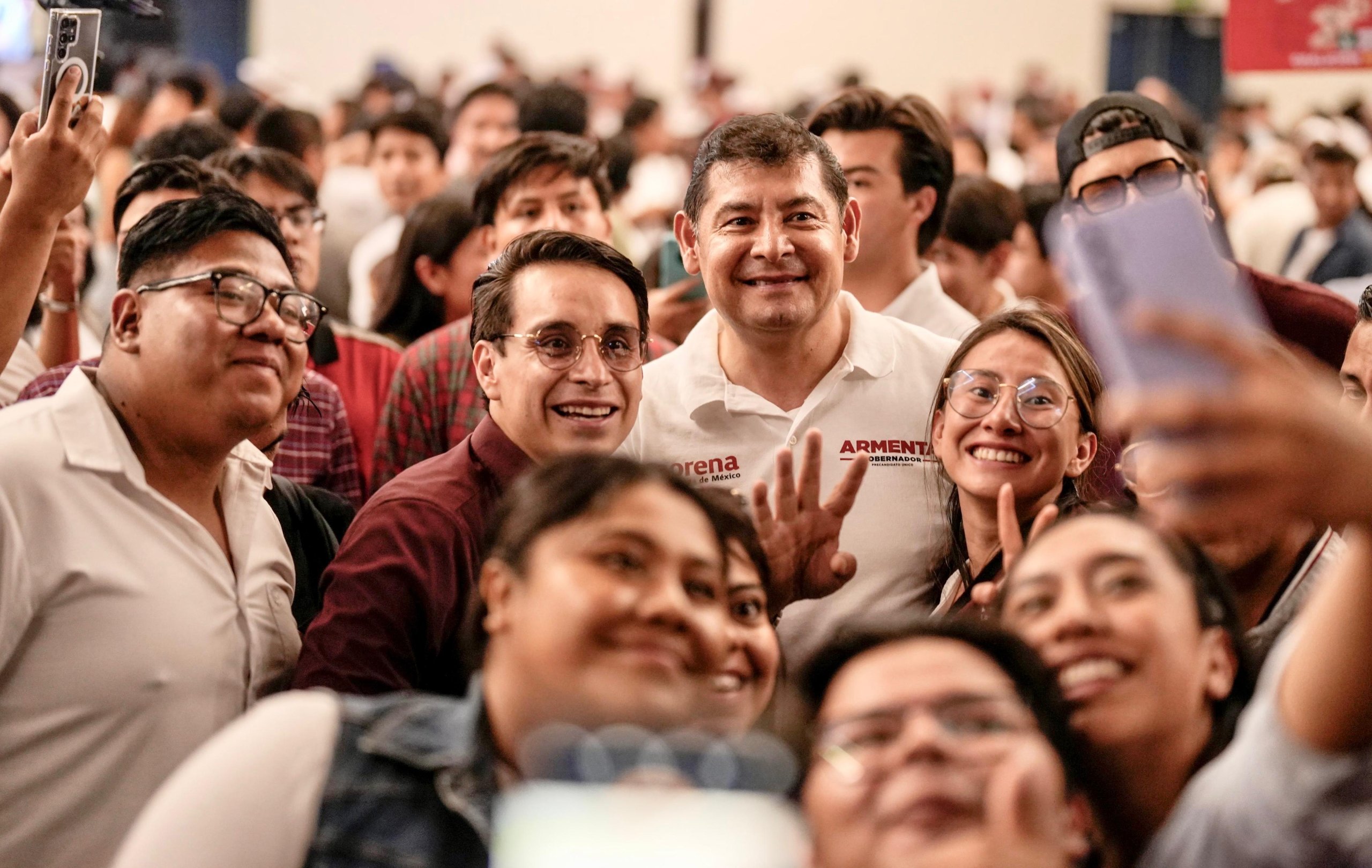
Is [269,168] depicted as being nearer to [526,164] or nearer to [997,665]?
[526,164]

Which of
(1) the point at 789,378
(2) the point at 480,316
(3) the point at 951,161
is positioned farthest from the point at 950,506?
(3) the point at 951,161

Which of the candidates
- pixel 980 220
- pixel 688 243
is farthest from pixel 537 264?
pixel 980 220

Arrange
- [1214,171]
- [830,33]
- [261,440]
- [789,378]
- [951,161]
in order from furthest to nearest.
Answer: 1. [830,33]
2. [1214,171]
3. [951,161]
4. [789,378]
5. [261,440]

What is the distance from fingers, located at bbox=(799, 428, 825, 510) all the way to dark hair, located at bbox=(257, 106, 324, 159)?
3.39 m

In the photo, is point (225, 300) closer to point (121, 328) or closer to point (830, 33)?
point (121, 328)

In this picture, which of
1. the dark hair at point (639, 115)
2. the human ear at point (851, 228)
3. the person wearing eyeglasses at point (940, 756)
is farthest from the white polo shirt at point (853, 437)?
the dark hair at point (639, 115)

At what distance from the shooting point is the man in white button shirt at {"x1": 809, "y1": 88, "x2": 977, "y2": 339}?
11.7 feet

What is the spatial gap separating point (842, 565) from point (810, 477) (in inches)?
5.9

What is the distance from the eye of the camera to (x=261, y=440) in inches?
93.8

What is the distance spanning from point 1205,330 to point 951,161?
281 centimetres

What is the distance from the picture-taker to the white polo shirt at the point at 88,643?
1.93 metres

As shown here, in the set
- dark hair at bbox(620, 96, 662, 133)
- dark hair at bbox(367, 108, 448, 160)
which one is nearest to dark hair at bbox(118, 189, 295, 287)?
dark hair at bbox(367, 108, 448, 160)

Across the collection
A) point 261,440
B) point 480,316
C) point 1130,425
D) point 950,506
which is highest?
point 1130,425

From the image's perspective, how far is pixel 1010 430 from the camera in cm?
246
